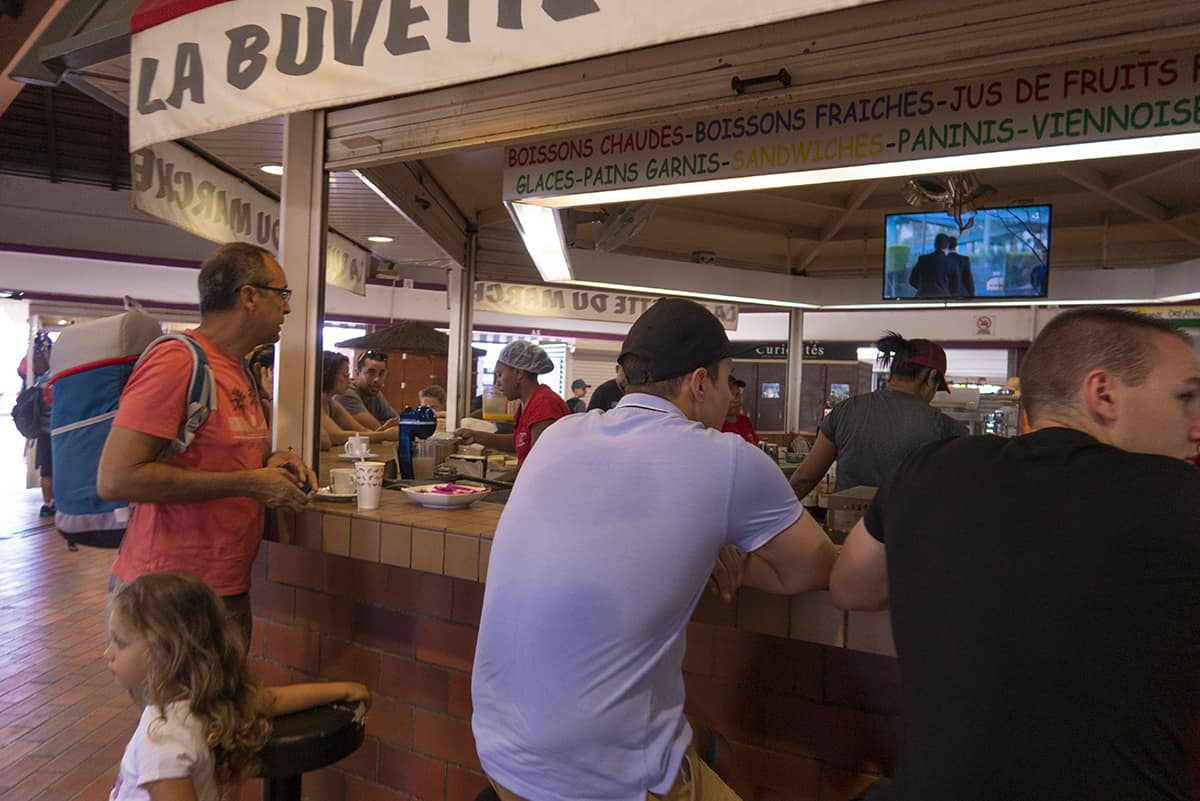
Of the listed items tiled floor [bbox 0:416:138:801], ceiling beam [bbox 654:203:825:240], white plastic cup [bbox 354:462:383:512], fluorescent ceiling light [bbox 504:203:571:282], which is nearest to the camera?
white plastic cup [bbox 354:462:383:512]

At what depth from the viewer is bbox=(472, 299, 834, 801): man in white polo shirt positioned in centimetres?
140

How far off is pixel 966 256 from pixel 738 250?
275cm

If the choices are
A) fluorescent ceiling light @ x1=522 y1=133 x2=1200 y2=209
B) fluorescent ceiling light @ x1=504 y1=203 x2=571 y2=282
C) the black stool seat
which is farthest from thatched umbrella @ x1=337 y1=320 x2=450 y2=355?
the black stool seat

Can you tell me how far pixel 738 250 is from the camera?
7.97 metres

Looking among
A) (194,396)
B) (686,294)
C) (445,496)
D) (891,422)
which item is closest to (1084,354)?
(445,496)

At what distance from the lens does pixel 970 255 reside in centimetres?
549

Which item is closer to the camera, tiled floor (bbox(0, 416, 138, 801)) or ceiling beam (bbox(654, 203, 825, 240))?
tiled floor (bbox(0, 416, 138, 801))

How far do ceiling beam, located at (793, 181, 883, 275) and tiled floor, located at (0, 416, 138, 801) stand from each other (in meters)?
5.40

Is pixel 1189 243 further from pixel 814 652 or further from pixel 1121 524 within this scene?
pixel 1121 524

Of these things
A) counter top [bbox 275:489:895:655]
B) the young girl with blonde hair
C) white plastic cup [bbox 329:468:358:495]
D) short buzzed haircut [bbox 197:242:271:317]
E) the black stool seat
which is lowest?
the black stool seat

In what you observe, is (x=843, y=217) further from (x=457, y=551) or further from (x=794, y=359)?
(x=457, y=551)

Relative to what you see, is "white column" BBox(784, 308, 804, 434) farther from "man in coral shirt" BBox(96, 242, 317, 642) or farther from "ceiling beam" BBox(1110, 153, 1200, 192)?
"man in coral shirt" BBox(96, 242, 317, 642)

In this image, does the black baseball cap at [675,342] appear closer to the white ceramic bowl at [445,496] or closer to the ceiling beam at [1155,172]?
the white ceramic bowl at [445,496]

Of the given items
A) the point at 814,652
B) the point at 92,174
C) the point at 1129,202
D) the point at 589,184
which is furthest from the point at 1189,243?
the point at 92,174
